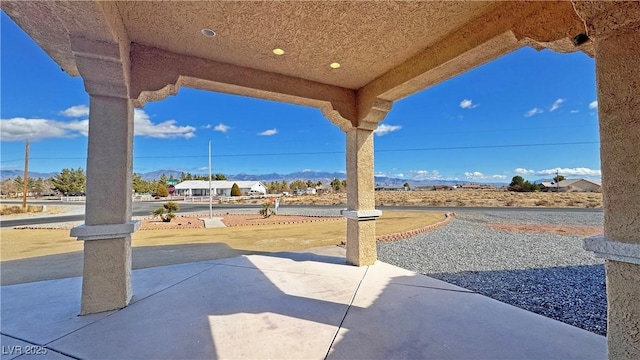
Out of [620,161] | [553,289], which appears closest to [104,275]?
[620,161]

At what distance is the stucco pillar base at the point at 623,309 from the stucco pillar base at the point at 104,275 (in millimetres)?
4274

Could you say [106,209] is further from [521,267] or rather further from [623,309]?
[521,267]

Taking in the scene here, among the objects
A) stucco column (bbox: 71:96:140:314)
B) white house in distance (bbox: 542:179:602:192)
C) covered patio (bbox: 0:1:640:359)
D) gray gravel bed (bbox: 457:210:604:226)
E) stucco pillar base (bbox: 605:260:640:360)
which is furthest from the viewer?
white house in distance (bbox: 542:179:602:192)

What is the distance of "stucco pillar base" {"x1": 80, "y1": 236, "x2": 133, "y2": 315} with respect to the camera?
2973 mm

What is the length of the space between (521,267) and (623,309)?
4565mm

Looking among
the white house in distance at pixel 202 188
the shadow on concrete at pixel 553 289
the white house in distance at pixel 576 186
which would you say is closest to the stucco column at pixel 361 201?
the shadow on concrete at pixel 553 289

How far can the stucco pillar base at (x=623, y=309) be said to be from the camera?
1426 millimetres

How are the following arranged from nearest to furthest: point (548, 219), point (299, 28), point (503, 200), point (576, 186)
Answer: point (299, 28) → point (548, 219) → point (503, 200) → point (576, 186)

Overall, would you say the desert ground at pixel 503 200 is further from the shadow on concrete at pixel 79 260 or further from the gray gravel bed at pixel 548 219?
the shadow on concrete at pixel 79 260

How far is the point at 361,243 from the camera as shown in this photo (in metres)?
4.81

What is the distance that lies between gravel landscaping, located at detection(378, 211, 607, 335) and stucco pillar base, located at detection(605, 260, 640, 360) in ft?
5.93

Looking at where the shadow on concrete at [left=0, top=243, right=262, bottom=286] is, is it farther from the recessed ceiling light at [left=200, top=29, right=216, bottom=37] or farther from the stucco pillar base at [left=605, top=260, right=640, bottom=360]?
the stucco pillar base at [left=605, top=260, right=640, bottom=360]

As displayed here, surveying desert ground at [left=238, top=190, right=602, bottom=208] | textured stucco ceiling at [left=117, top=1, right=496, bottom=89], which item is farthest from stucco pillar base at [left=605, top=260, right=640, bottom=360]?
desert ground at [left=238, top=190, right=602, bottom=208]

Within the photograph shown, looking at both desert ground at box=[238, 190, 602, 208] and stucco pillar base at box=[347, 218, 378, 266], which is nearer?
stucco pillar base at box=[347, 218, 378, 266]
